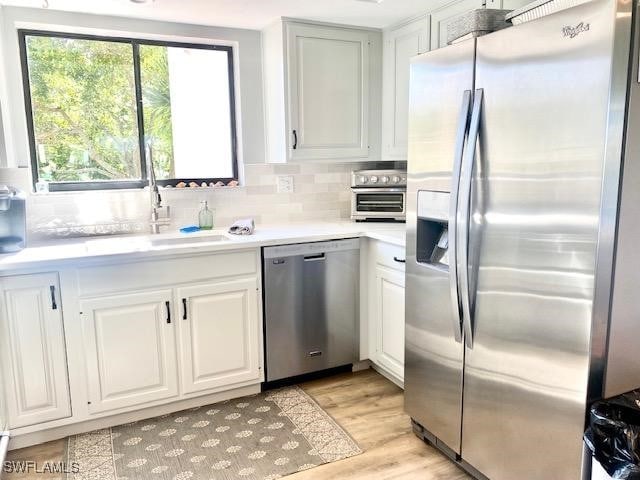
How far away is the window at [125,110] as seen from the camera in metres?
2.81

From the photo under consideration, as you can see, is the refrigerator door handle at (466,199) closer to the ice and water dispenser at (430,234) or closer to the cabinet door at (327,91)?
the ice and water dispenser at (430,234)

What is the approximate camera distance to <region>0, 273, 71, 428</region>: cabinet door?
7.32 ft

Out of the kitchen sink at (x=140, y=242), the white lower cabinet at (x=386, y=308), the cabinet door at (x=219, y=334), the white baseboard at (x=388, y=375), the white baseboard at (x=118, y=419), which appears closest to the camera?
the white baseboard at (x=118, y=419)

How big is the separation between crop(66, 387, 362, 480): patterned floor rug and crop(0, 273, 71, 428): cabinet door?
9.6 inches

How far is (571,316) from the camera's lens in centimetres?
155

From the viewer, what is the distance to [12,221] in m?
2.36

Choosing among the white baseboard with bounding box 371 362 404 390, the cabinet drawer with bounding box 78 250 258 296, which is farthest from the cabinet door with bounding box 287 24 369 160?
the white baseboard with bounding box 371 362 404 390

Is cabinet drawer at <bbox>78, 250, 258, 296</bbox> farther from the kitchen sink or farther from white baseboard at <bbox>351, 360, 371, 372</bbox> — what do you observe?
white baseboard at <bbox>351, 360, 371, 372</bbox>

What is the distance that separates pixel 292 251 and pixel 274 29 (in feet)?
4.38

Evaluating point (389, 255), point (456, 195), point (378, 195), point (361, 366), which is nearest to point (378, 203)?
point (378, 195)

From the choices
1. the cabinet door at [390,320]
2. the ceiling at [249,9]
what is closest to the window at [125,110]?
the ceiling at [249,9]

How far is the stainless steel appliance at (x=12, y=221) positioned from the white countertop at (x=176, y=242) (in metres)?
0.06

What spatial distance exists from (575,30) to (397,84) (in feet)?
5.45

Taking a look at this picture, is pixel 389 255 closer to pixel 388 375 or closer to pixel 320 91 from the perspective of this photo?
pixel 388 375
